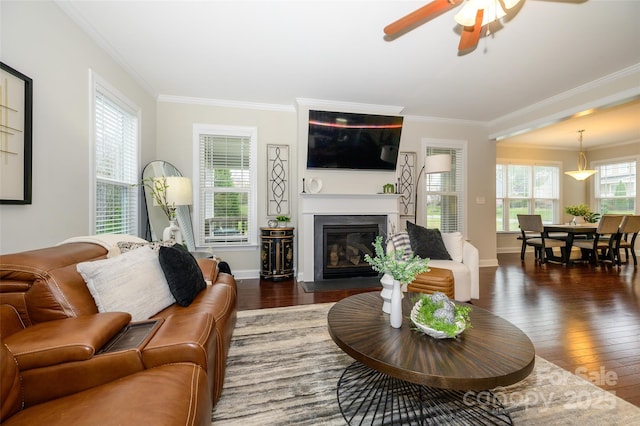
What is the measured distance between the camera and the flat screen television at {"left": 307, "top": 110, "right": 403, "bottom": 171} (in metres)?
4.06

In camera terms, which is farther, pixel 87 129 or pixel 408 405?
pixel 87 129

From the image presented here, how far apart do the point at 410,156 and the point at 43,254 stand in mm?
4693

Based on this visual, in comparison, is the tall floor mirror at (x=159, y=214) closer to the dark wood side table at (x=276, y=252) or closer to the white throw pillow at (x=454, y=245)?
the dark wood side table at (x=276, y=252)

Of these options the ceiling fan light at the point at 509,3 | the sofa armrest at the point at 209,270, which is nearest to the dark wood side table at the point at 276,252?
the sofa armrest at the point at 209,270

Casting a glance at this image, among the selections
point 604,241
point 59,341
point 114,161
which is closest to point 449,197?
point 604,241

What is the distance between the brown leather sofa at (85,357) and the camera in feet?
2.80

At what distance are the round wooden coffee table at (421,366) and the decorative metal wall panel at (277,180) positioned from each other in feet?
8.89

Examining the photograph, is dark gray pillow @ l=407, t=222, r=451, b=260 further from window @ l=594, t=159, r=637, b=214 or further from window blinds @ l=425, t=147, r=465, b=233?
window @ l=594, t=159, r=637, b=214

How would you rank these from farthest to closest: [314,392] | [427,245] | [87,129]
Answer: [427,245] < [87,129] < [314,392]

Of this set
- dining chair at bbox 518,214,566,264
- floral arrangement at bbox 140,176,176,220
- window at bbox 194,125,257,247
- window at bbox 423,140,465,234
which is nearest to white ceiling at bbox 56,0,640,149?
window at bbox 194,125,257,247

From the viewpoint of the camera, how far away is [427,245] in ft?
10.7

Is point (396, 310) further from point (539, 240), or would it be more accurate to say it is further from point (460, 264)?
point (539, 240)

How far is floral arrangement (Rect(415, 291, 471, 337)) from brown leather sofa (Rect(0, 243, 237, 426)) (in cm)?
105

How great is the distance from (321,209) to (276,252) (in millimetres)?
924
